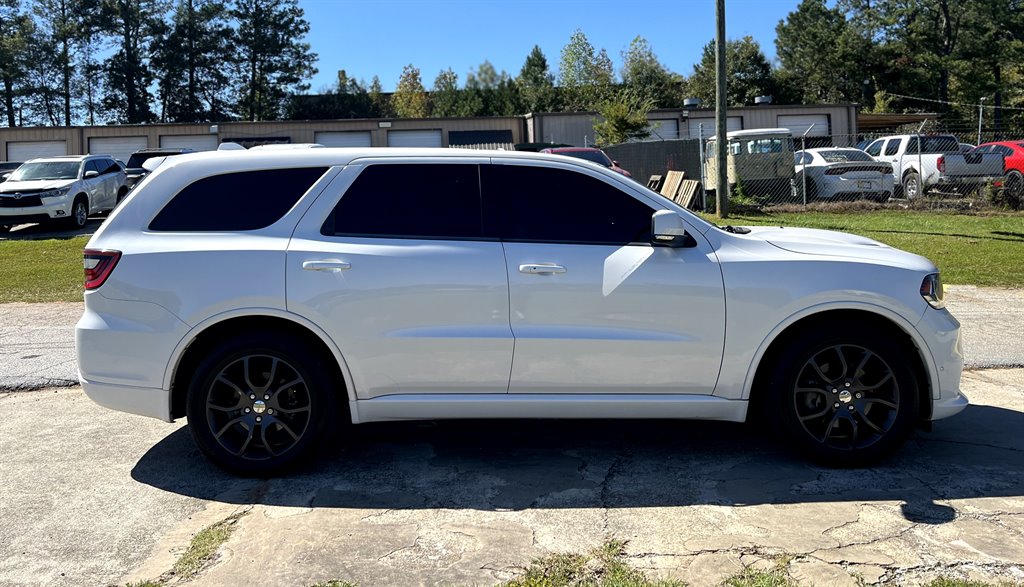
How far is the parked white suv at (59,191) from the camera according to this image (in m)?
19.2

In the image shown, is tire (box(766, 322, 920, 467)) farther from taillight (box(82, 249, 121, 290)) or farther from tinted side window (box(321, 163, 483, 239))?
taillight (box(82, 249, 121, 290))

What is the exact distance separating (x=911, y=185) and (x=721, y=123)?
620 cm

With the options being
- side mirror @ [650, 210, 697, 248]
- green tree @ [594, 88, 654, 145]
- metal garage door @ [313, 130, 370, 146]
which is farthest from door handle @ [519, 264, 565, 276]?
metal garage door @ [313, 130, 370, 146]

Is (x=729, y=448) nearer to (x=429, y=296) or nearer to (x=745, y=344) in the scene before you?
(x=745, y=344)

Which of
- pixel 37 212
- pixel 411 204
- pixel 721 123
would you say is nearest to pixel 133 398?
pixel 411 204

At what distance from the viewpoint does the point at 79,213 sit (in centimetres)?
2008

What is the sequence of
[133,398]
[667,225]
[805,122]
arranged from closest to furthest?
[667,225], [133,398], [805,122]

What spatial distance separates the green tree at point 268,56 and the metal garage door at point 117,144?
27.0 metres

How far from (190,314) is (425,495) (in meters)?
1.57

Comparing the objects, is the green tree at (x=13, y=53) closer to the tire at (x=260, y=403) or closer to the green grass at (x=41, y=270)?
the green grass at (x=41, y=270)

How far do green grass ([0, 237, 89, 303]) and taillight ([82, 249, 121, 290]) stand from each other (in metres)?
7.50

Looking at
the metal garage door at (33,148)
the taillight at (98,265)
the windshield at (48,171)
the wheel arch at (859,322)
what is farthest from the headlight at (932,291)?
the metal garage door at (33,148)

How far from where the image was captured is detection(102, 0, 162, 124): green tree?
68.0 m

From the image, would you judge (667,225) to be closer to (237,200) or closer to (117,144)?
(237,200)
